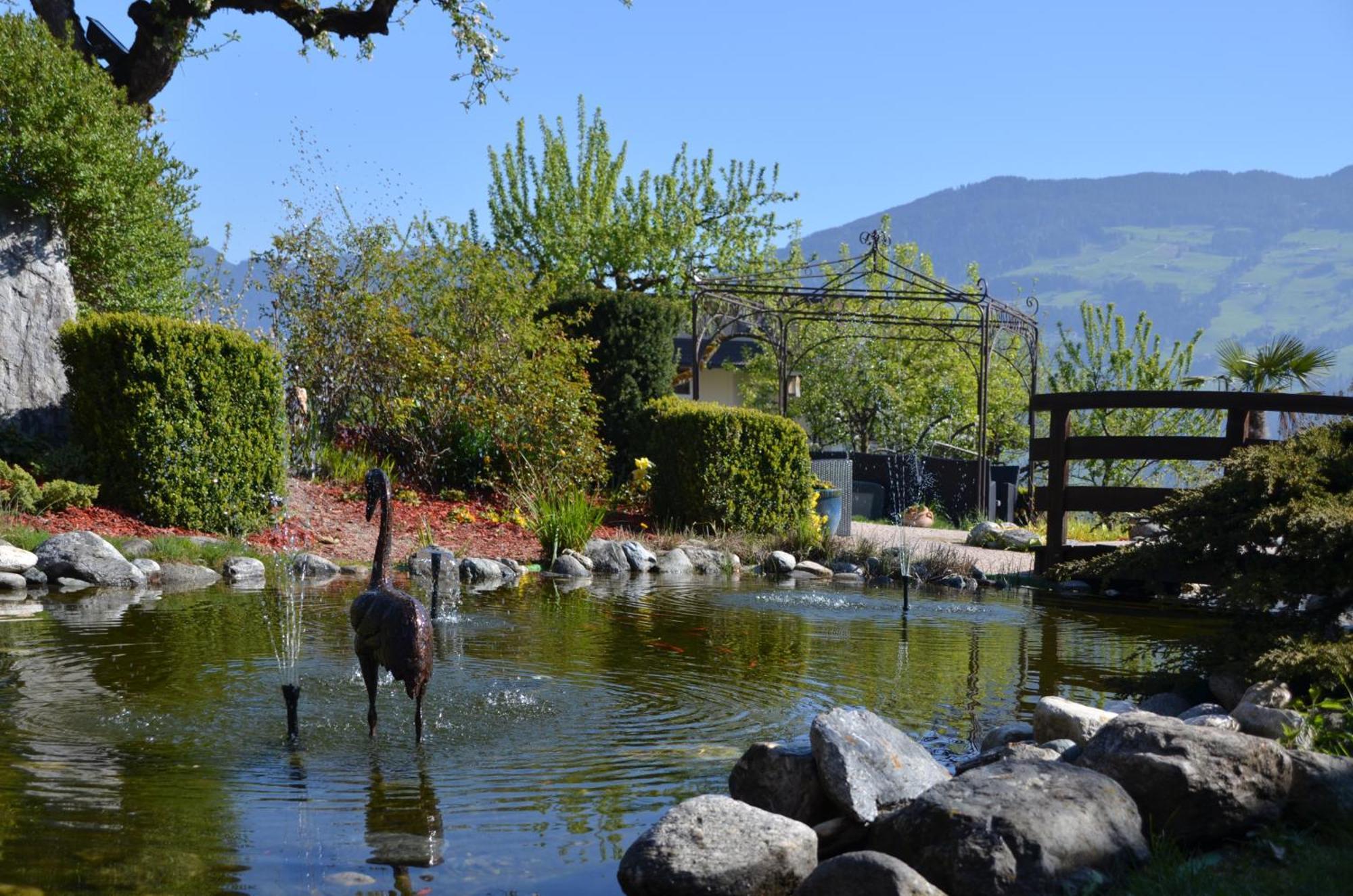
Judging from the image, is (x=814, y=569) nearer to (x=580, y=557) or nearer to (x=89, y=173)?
(x=580, y=557)

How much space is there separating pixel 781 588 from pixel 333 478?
20.8ft

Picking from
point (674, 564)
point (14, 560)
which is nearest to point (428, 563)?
point (674, 564)

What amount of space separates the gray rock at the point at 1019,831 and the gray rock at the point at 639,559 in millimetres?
9047

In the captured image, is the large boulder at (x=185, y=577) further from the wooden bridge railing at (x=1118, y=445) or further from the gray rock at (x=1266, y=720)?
the gray rock at (x=1266, y=720)

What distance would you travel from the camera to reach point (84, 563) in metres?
10.5

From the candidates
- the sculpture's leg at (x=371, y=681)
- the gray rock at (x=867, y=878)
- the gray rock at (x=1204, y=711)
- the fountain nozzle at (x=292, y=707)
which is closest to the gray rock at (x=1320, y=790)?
the gray rock at (x=1204, y=711)

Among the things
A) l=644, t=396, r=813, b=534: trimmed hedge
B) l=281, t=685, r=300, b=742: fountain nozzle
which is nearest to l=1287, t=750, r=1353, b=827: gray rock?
l=281, t=685, r=300, b=742: fountain nozzle

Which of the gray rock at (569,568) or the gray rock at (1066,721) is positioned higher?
the gray rock at (569,568)

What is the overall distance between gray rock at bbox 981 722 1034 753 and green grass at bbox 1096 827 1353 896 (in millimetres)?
1531

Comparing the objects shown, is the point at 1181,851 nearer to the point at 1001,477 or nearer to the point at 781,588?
the point at 781,588

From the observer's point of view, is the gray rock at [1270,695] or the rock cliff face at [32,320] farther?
the rock cliff face at [32,320]

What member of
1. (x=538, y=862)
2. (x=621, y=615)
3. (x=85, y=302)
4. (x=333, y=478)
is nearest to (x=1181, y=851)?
(x=538, y=862)

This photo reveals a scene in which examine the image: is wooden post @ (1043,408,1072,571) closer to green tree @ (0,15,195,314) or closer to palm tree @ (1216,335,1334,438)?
palm tree @ (1216,335,1334,438)

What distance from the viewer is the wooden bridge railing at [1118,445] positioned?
11750 millimetres
